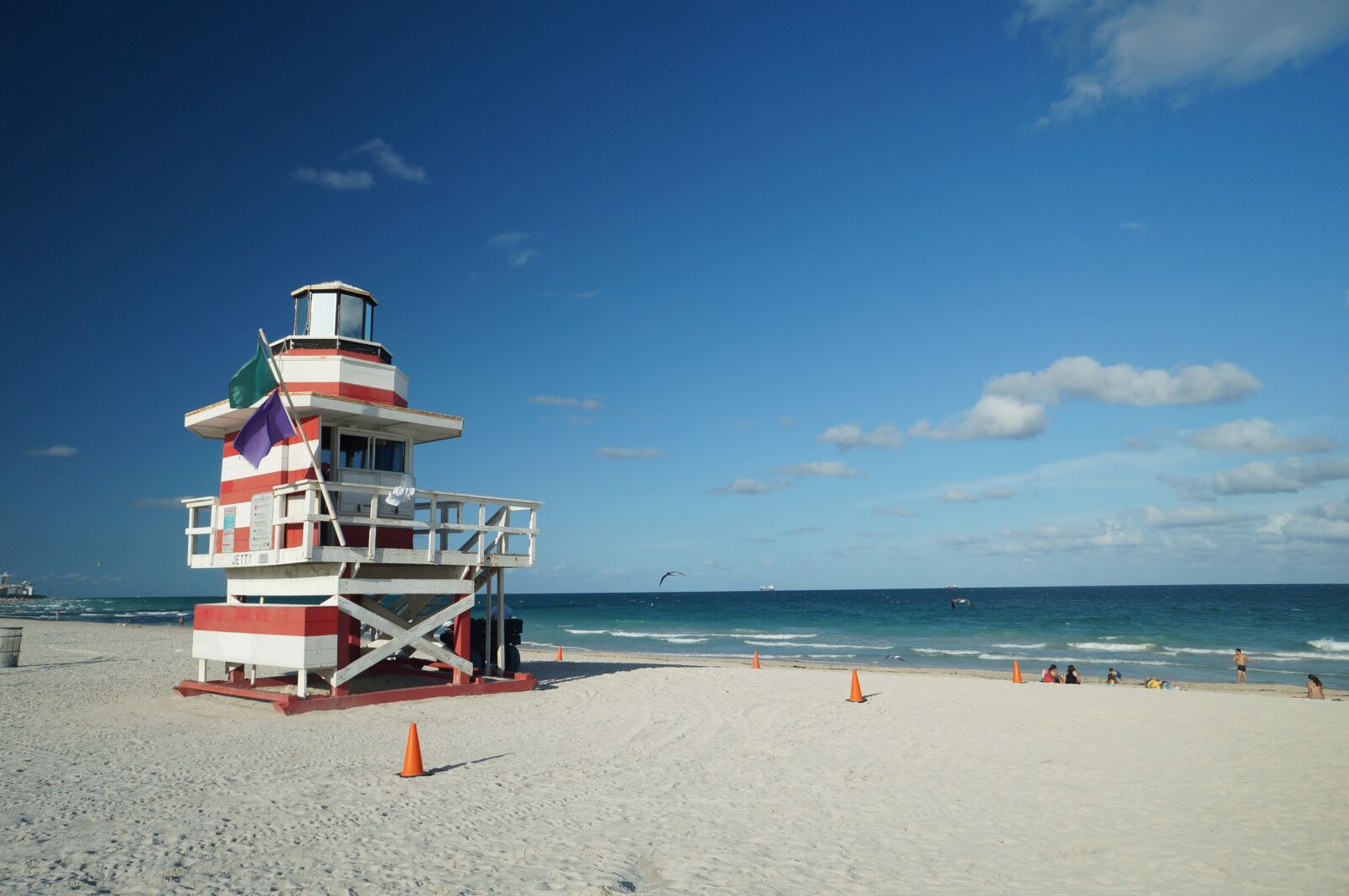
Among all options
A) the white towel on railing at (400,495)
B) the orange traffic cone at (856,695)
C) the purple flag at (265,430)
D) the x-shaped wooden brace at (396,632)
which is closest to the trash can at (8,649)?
the x-shaped wooden brace at (396,632)

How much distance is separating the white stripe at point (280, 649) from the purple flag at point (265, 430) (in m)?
3.15

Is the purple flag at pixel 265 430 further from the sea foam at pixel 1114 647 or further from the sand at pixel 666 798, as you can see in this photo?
the sea foam at pixel 1114 647

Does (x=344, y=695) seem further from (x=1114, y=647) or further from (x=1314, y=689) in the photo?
(x=1114, y=647)

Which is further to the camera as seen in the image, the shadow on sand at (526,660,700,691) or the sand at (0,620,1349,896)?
the shadow on sand at (526,660,700,691)

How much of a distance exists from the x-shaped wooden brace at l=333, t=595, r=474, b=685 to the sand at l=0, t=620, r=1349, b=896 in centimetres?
87

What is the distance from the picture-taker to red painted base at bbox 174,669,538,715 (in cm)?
1455

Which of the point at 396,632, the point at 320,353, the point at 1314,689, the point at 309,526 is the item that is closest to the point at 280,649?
the point at 396,632

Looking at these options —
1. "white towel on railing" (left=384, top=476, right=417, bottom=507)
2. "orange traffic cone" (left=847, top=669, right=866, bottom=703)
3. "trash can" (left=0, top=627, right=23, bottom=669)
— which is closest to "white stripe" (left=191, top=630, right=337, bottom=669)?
"white towel on railing" (left=384, top=476, right=417, bottom=507)

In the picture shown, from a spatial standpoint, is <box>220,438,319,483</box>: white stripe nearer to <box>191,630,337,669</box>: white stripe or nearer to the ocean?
<box>191,630,337,669</box>: white stripe

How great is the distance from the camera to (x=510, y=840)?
778cm

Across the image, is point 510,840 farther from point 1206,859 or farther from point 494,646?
point 494,646

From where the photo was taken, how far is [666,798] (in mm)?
9586

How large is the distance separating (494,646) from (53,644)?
28.2m

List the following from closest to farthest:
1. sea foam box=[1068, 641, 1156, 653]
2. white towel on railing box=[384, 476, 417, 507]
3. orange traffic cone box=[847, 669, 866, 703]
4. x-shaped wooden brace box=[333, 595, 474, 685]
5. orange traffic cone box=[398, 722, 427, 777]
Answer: orange traffic cone box=[398, 722, 427, 777], x-shaped wooden brace box=[333, 595, 474, 685], white towel on railing box=[384, 476, 417, 507], orange traffic cone box=[847, 669, 866, 703], sea foam box=[1068, 641, 1156, 653]
